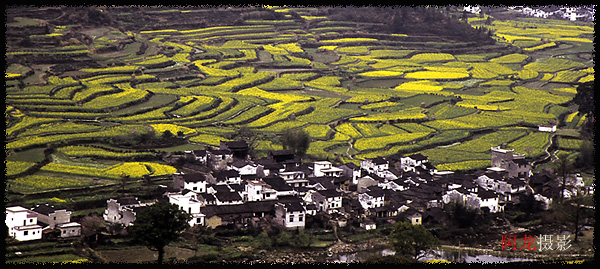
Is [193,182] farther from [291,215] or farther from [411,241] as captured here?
[411,241]

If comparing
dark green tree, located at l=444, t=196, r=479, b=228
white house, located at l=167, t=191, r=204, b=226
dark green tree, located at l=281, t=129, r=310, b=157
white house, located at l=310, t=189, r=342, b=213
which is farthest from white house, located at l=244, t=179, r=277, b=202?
dark green tree, located at l=281, t=129, r=310, b=157

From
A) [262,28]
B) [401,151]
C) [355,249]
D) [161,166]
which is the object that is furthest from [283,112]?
[262,28]

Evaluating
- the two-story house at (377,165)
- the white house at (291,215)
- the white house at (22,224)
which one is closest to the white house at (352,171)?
the two-story house at (377,165)

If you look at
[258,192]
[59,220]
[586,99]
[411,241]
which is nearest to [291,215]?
[258,192]

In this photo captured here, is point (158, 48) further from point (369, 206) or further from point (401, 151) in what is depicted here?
point (369, 206)

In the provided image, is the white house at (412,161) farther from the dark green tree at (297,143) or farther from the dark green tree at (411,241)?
the dark green tree at (411,241)

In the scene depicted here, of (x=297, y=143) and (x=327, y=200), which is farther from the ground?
(x=297, y=143)

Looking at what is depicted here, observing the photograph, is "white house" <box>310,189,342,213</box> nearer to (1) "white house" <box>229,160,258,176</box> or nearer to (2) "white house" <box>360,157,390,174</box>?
(1) "white house" <box>229,160,258,176</box>

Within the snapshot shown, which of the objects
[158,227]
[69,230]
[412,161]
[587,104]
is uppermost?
A: [158,227]
